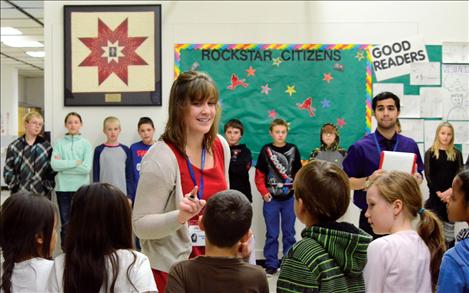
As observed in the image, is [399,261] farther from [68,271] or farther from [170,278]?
[68,271]

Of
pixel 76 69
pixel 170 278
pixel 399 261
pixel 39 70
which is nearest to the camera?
pixel 170 278

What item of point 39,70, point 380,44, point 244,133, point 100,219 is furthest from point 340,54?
point 39,70

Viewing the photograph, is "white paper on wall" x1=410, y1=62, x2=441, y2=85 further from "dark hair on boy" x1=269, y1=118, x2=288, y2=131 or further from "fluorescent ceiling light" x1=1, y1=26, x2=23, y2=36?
"fluorescent ceiling light" x1=1, y1=26, x2=23, y2=36

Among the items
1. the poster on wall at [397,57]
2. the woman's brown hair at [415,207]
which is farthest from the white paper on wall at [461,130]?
the woman's brown hair at [415,207]

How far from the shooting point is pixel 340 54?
556cm

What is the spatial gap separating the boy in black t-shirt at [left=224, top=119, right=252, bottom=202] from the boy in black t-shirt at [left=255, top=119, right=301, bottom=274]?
0.14m

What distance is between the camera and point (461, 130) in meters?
5.57

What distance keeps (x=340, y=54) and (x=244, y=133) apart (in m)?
1.28

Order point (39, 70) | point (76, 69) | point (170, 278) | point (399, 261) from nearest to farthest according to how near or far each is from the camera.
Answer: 1. point (170, 278)
2. point (399, 261)
3. point (76, 69)
4. point (39, 70)

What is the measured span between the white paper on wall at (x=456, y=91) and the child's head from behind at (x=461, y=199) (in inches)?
156

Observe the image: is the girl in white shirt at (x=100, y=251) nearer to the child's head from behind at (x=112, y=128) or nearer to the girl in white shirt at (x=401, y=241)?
the girl in white shirt at (x=401, y=241)

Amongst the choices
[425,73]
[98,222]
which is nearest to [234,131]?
[425,73]

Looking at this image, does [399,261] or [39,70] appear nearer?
[399,261]

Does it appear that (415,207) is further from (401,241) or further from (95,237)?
(95,237)
